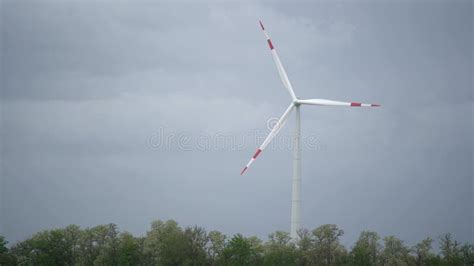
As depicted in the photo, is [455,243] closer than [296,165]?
No

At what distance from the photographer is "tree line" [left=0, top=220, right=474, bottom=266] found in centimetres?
12750

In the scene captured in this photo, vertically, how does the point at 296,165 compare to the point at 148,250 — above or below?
above

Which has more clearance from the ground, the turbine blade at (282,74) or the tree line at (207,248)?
the turbine blade at (282,74)

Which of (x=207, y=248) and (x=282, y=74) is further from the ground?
(x=282, y=74)

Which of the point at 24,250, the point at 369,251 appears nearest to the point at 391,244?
the point at 369,251

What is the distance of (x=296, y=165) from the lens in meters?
118

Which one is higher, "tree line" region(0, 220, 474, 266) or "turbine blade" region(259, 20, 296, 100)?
"turbine blade" region(259, 20, 296, 100)

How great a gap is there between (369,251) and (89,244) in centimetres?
5910

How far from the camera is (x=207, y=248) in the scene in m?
135

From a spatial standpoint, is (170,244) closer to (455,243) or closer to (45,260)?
(45,260)

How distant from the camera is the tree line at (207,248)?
12750 cm

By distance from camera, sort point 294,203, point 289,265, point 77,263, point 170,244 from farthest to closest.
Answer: point 77,263 → point 170,244 → point 289,265 → point 294,203

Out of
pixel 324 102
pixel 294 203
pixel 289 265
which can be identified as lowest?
pixel 289 265

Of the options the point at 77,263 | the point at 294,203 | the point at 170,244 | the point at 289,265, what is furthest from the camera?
the point at 77,263
